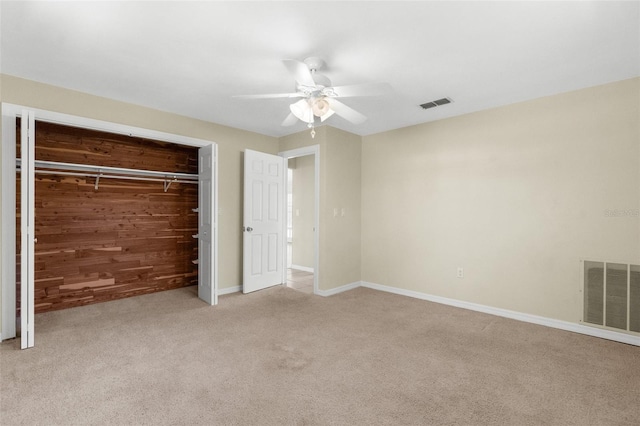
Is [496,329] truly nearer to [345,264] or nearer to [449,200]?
[449,200]

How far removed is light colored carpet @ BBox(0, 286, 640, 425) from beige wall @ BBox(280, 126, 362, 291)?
43.4 inches

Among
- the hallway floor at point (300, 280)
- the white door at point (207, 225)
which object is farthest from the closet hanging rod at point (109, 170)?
the hallway floor at point (300, 280)

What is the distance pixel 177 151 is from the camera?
4.91 m

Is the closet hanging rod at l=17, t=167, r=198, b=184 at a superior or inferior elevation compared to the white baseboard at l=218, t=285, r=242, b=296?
superior

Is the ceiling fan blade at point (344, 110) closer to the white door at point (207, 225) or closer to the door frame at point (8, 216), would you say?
the white door at point (207, 225)

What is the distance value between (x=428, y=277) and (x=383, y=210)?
1.23 meters

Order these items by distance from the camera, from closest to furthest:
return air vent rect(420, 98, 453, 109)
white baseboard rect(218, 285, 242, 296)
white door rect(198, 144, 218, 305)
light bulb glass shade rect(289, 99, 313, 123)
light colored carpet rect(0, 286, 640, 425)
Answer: light colored carpet rect(0, 286, 640, 425)
light bulb glass shade rect(289, 99, 313, 123)
return air vent rect(420, 98, 453, 109)
white door rect(198, 144, 218, 305)
white baseboard rect(218, 285, 242, 296)

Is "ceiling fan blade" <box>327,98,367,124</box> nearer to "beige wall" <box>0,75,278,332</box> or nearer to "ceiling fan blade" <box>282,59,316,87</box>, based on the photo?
"ceiling fan blade" <box>282,59,316,87</box>

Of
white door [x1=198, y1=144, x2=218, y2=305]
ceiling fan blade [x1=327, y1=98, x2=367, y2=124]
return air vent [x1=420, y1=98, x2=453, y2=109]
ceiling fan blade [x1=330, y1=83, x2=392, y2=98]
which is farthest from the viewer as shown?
white door [x1=198, y1=144, x2=218, y2=305]

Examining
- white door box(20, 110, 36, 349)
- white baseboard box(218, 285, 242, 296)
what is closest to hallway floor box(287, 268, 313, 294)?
white baseboard box(218, 285, 242, 296)

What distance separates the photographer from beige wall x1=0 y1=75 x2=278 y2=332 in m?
3.09

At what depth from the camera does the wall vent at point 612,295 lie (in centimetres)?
294

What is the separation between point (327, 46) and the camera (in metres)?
2.39

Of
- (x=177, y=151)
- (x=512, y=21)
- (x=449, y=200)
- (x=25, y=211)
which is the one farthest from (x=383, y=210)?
(x=25, y=211)
